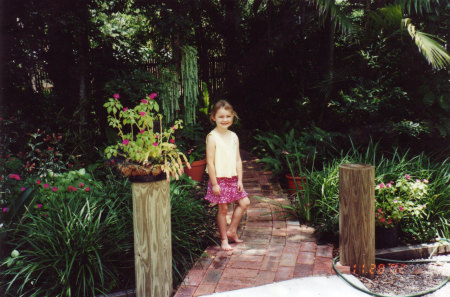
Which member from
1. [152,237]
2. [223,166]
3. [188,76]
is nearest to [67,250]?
[152,237]

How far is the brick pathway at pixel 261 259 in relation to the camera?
2.97m

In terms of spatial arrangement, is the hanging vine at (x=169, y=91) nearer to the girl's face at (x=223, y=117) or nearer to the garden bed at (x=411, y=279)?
the girl's face at (x=223, y=117)

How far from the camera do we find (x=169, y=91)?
559 cm

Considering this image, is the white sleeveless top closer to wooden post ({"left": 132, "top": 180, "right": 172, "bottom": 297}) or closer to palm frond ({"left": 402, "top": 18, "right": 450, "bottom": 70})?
wooden post ({"left": 132, "top": 180, "right": 172, "bottom": 297})

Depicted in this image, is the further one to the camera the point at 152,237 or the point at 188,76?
the point at 188,76

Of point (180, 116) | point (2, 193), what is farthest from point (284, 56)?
point (2, 193)

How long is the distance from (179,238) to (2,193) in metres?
1.61

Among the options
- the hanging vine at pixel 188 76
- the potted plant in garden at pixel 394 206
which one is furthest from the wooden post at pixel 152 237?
the hanging vine at pixel 188 76

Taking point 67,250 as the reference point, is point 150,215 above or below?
above

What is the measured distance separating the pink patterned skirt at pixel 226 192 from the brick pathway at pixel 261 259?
44 cm

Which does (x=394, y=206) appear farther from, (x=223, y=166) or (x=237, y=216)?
(x=223, y=166)

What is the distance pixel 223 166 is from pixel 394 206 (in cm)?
161

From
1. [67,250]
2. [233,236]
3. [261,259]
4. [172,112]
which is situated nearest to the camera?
[67,250]

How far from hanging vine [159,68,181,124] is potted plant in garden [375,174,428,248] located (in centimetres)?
295
